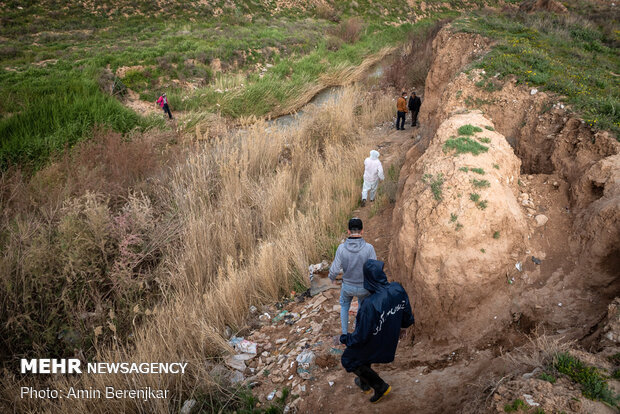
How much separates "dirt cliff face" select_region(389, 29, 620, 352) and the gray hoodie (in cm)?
81

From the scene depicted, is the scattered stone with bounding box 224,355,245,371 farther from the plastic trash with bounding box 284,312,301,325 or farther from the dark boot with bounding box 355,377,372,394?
the dark boot with bounding box 355,377,372,394

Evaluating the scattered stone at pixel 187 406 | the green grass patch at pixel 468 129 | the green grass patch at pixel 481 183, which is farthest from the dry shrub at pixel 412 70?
the scattered stone at pixel 187 406

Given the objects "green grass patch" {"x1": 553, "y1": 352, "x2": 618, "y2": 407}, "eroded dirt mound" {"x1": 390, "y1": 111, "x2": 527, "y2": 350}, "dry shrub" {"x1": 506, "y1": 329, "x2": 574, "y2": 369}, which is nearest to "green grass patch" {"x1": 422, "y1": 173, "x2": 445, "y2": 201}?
"eroded dirt mound" {"x1": 390, "y1": 111, "x2": 527, "y2": 350}

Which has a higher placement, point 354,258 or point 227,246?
point 354,258

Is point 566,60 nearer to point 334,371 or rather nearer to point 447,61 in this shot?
point 447,61

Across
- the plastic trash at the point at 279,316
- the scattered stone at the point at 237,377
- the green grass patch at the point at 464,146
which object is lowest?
the plastic trash at the point at 279,316

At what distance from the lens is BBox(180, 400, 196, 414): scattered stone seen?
336 centimetres

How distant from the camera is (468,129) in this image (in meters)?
4.84

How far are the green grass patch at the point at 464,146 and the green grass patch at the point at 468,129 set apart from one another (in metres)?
0.18

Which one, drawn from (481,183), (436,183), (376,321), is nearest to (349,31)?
(436,183)

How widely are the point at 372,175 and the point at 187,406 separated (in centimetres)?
479

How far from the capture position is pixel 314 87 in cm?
1711

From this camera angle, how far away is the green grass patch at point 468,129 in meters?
4.82

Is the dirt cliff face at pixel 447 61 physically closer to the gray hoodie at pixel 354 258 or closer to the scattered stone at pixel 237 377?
the gray hoodie at pixel 354 258
